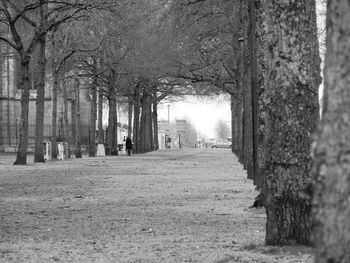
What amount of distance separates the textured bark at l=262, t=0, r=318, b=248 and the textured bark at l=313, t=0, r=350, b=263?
448 cm

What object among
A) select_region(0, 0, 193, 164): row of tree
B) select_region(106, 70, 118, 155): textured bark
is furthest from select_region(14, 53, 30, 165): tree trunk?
select_region(106, 70, 118, 155): textured bark

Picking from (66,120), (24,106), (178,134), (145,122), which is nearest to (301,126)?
(24,106)

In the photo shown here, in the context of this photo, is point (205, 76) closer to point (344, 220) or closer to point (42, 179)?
point (42, 179)

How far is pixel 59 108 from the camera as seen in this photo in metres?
63.5

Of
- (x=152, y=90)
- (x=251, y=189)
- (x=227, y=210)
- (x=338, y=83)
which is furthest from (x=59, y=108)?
(x=338, y=83)

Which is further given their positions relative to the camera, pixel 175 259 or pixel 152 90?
pixel 152 90

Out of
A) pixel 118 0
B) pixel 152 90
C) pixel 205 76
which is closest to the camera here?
pixel 118 0

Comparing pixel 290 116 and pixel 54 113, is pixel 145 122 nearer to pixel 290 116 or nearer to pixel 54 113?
pixel 54 113

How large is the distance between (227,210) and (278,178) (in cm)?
505

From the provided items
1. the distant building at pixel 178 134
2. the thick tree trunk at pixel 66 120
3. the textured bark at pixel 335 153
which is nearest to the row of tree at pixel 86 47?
the thick tree trunk at pixel 66 120

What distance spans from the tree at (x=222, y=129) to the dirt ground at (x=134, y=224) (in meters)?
165

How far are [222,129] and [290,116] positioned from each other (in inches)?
7089

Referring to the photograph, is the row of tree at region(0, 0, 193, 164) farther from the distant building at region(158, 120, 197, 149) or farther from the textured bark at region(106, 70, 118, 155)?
the distant building at region(158, 120, 197, 149)

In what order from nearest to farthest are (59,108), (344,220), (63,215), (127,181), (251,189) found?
(344,220) < (63,215) < (251,189) < (127,181) < (59,108)
